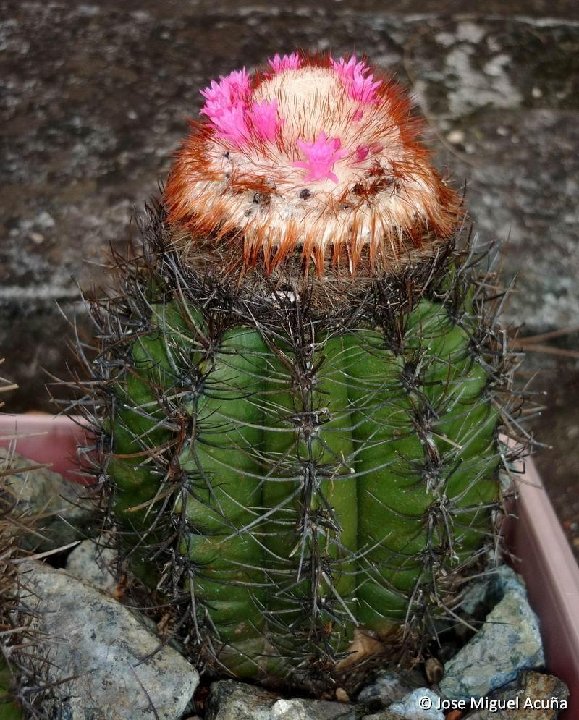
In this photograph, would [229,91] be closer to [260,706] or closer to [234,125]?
[234,125]

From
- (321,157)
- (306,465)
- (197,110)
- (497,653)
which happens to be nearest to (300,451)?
(306,465)

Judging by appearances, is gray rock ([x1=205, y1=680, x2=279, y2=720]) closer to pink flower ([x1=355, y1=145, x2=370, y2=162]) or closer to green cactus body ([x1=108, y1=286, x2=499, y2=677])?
green cactus body ([x1=108, y1=286, x2=499, y2=677])

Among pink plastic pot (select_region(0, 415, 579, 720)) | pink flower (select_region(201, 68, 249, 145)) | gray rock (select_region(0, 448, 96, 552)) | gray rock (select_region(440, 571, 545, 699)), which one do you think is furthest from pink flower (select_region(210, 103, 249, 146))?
gray rock (select_region(440, 571, 545, 699))

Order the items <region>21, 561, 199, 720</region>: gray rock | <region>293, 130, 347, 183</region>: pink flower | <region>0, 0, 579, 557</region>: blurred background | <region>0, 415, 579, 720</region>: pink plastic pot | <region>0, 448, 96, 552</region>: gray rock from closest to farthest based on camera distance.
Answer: <region>293, 130, 347, 183</region>: pink flower
<region>21, 561, 199, 720</region>: gray rock
<region>0, 415, 579, 720</region>: pink plastic pot
<region>0, 448, 96, 552</region>: gray rock
<region>0, 0, 579, 557</region>: blurred background

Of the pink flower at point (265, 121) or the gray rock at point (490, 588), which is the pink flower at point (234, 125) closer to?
the pink flower at point (265, 121)

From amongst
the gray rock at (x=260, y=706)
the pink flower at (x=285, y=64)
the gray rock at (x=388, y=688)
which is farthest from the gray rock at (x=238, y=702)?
the pink flower at (x=285, y=64)
